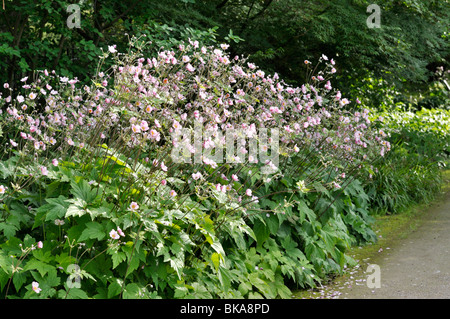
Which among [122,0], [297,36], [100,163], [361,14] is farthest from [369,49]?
[100,163]

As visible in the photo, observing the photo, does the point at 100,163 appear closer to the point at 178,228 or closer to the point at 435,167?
the point at 178,228

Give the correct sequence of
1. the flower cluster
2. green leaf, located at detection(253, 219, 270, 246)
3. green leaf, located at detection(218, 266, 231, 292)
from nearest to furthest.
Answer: the flower cluster
green leaf, located at detection(218, 266, 231, 292)
green leaf, located at detection(253, 219, 270, 246)

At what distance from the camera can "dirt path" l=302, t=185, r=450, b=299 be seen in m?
3.98

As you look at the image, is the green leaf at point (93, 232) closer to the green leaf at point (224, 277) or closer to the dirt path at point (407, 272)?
the green leaf at point (224, 277)

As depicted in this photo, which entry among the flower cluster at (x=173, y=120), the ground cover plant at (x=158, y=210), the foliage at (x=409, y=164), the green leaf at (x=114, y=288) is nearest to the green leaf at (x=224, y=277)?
the ground cover plant at (x=158, y=210)

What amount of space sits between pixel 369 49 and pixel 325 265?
413cm

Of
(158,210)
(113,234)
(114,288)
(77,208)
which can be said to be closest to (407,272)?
(158,210)

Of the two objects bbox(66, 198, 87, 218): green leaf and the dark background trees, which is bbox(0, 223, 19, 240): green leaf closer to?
bbox(66, 198, 87, 218): green leaf

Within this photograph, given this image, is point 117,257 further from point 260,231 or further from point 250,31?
point 250,31

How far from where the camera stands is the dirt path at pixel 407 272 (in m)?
3.98

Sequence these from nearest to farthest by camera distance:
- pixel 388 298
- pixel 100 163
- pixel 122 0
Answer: pixel 100 163, pixel 388 298, pixel 122 0

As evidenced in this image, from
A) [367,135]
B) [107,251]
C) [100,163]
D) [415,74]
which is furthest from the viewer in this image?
[415,74]

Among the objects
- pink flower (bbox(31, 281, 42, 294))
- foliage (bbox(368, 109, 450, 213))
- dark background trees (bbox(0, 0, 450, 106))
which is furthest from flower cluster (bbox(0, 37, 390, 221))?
foliage (bbox(368, 109, 450, 213))

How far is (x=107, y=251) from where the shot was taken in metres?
2.77
